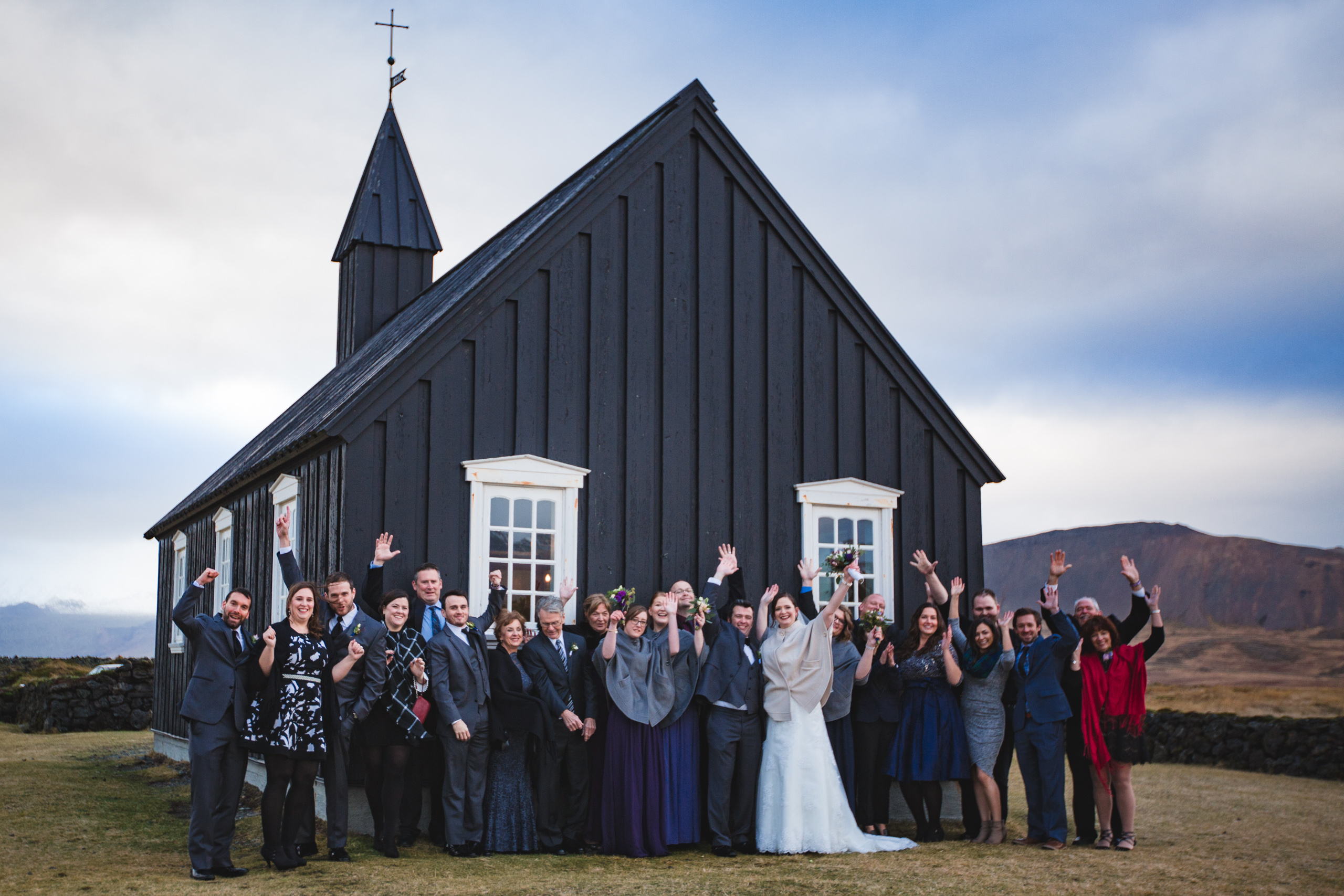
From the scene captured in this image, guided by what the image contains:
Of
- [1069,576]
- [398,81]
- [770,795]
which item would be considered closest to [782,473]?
[770,795]

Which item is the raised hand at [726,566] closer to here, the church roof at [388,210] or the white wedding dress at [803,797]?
the white wedding dress at [803,797]

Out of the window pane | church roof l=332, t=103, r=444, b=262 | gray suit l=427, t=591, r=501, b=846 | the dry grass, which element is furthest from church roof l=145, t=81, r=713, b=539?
the dry grass

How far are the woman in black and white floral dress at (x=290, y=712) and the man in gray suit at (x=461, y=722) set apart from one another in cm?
86

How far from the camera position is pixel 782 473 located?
1145 cm

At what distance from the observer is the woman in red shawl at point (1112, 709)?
338 inches

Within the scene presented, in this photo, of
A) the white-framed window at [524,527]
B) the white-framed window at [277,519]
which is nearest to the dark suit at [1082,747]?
the white-framed window at [524,527]

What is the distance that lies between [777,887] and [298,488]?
19.1ft

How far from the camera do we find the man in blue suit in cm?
870

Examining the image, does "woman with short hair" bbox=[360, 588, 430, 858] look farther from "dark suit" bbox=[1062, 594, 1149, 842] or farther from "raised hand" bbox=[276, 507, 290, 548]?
"dark suit" bbox=[1062, 594, 1149, 842]

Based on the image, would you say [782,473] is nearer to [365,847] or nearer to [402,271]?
[365,847]

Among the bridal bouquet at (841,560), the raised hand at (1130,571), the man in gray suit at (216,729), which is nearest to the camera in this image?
the man in gray suit at (216,729)

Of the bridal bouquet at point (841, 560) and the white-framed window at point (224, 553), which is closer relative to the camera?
the bridal bouquet at point (841, 560)

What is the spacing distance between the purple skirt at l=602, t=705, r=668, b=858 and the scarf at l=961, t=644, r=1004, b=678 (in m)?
2.53

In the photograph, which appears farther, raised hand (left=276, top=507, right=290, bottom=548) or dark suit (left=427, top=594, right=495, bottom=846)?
raised hand (left=276, top=507, right=290, bottom=548)
